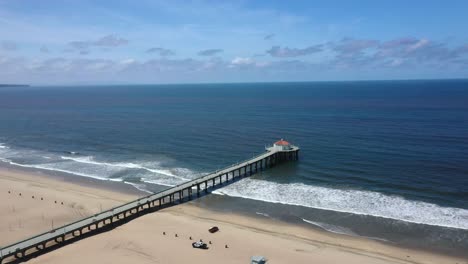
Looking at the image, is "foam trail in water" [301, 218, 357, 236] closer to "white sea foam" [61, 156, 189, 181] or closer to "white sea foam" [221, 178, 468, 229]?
"white sea foam" [221, 178, 468, 229]

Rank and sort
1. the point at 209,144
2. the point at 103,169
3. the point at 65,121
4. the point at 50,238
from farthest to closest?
the point at 65,121 → the point at 209,144 → the point at 103,169 → the point at 50,238

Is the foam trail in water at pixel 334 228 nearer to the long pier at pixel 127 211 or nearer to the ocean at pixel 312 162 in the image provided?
the ocean at pixel 312 162

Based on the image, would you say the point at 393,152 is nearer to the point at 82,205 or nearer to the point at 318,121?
the point at 318,121

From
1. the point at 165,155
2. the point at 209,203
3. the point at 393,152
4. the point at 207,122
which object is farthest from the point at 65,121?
the point at 393,152

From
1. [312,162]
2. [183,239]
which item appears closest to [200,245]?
[183,239]

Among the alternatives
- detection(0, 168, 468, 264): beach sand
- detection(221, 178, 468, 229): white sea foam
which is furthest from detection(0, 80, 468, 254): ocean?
detection(0, 168, 468, 264): beach sand

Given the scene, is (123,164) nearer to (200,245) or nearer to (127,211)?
(127,211)

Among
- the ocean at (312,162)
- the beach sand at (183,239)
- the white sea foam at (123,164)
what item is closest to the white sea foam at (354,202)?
the ocean at (312,162)
